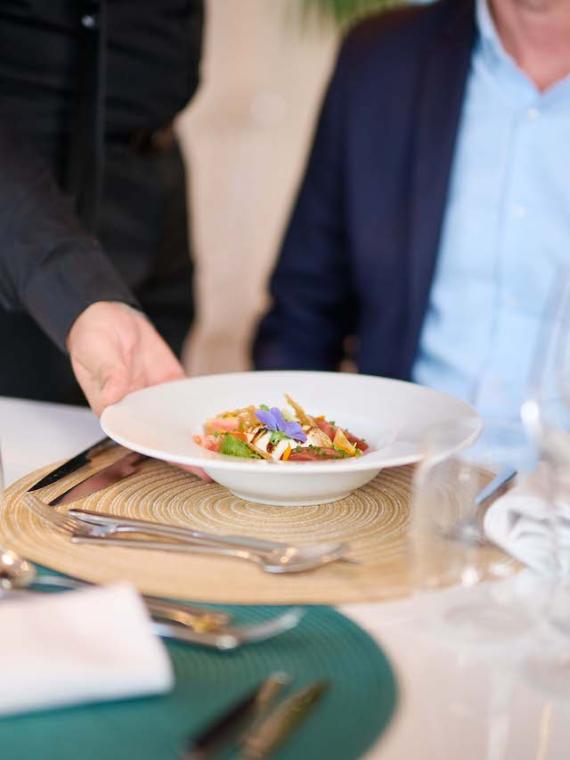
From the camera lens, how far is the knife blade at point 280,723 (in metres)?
0.57

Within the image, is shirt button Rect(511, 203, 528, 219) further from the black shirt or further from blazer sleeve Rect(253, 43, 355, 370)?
the black shirt

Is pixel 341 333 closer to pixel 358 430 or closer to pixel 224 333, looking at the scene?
pixel 358 430

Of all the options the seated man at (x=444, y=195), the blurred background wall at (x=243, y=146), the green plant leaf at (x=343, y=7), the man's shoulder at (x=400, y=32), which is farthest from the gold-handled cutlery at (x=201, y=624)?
the blurred background wall at (x=243, y=146)

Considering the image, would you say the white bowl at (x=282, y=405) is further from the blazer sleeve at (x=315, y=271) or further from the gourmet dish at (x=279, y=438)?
the blazer sleeve at (x=315, y=271)

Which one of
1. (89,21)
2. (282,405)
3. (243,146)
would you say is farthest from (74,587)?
(243,146)

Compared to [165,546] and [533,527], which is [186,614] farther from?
[533,527]

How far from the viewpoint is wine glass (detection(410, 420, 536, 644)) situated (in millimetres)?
739

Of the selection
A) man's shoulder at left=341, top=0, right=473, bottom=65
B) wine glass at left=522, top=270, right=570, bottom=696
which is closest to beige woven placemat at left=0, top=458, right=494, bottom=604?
wine glass at left=522, top=270, right=570, bottom=696

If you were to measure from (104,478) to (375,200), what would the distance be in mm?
984

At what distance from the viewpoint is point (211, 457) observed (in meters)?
0.96

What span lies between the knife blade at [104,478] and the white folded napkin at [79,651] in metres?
0.26

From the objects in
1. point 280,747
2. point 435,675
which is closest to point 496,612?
point 435,675

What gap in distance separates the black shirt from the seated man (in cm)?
31

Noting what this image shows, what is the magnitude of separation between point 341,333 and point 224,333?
2.23 metres
